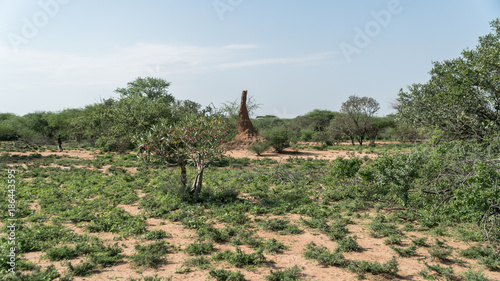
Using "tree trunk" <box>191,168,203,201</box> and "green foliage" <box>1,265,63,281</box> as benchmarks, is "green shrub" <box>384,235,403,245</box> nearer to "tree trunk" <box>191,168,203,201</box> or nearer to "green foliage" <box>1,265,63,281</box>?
"tree trunk" <box>191,168,203,201</box>

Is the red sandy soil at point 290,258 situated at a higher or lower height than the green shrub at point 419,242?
lower

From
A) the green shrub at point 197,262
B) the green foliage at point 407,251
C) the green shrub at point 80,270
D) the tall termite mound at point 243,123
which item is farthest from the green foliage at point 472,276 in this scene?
the tall termite mound at point 243,123

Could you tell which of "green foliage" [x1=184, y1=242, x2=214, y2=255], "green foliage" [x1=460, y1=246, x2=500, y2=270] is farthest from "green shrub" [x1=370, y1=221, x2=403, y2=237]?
"green foliage" [x1=184, y1=242, x2=214, y2=255]

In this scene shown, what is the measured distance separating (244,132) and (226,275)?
20486 mm

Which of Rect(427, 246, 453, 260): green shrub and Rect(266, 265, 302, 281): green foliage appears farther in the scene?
Rect(427, 246, 453, 260): green shrub

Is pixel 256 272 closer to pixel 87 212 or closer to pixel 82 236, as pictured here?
pixel 82 236

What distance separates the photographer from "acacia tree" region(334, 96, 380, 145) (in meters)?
30.5

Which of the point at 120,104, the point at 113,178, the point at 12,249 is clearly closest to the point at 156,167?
the point at 113,178

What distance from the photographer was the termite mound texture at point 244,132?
24.3m

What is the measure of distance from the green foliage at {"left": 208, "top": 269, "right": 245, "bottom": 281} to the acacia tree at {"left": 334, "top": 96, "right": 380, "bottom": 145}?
92.6ft

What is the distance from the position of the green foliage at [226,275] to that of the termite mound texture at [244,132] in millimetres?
18811

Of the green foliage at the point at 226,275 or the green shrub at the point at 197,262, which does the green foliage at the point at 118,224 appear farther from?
the green foliage at the point at 226,275

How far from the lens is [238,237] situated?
254 inches

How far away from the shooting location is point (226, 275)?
4828 millimetres
